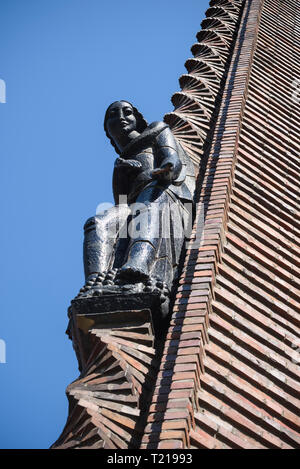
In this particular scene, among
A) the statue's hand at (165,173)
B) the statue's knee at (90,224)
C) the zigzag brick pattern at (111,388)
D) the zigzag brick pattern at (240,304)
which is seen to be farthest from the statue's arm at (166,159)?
the zigzag brick pattern at (111,388)

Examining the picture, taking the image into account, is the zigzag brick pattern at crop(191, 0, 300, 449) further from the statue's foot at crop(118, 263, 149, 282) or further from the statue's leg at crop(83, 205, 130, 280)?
the statue's leg at crop(83, 205, 130, 280)

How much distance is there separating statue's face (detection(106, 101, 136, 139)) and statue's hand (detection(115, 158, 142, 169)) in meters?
0.57

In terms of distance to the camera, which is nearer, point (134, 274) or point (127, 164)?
point (134, 274)

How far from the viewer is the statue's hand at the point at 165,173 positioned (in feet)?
21.0

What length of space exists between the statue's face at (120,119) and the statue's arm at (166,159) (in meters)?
0.61

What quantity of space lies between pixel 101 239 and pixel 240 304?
1.27 metres

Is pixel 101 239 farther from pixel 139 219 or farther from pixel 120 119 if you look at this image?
pixel 120 119

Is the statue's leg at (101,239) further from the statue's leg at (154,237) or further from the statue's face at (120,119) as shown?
Answer: the statue's face at (120,119)

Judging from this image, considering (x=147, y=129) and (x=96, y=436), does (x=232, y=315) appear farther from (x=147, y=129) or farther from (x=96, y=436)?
(x=147, y=129)

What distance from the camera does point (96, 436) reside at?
4340mm

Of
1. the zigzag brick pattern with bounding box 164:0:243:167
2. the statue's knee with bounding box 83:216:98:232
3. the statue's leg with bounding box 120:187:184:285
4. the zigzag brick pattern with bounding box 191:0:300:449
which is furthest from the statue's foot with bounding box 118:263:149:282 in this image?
the zigzag brick pattern with bounding box 164:0:243:167

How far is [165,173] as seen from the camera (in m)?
6.43

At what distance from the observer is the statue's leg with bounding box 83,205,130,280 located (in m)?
5.85

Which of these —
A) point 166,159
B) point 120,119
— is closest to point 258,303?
point 166,159
